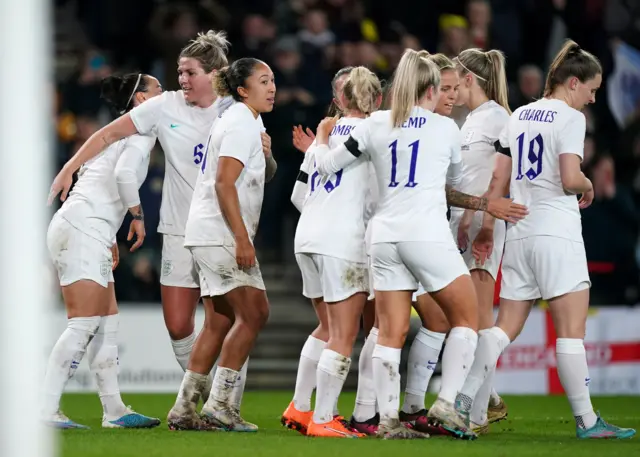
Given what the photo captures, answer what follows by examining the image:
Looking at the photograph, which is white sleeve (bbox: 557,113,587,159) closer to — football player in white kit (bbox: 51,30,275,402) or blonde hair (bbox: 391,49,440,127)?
blonde hair (bbox: 391,49,440,127)

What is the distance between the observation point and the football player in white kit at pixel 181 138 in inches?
281

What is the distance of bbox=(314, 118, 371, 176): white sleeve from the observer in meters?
6.05

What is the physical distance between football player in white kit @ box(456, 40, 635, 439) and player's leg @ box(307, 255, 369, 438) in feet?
2.39

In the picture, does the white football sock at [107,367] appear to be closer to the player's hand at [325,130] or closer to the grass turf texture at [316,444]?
the grass turf texture at [316,444]

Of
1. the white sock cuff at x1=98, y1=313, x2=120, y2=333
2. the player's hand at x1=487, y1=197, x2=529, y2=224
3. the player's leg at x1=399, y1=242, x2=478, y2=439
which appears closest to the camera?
the player's leg at x1=399, y1=242, x2=478, y2=439

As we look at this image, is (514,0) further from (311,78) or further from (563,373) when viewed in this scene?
(563,373)

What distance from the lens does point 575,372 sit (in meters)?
6.32

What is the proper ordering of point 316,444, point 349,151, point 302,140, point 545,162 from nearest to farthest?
point 316,444 → point 349,151 → point 545,162 → point 302,140

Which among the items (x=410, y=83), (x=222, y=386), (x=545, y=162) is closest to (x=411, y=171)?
(x=410, y=83)

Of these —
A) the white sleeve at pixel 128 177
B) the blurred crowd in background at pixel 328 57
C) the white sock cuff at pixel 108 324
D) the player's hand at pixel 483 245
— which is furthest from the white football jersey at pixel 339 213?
the blurred crowd in background at pixel 328 57

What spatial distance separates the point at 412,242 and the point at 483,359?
102 cm

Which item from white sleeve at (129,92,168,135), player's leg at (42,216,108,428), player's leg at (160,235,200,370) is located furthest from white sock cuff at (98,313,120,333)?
white sleeve at (129,92,168,135)

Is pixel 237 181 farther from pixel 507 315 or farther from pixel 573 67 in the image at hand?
pixel 573 67

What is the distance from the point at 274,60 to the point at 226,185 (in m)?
7.60
